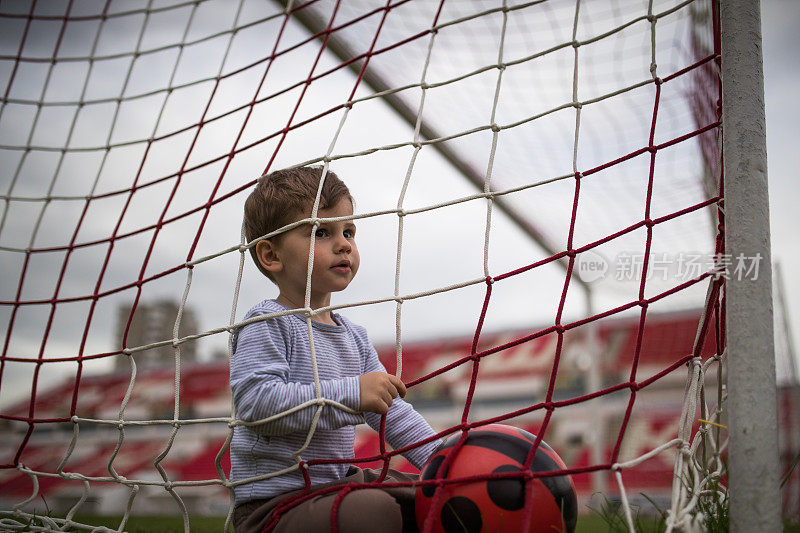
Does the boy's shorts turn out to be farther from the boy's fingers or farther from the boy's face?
Answer: the boy's face

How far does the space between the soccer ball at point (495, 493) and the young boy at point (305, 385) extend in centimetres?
9

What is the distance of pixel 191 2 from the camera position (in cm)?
220

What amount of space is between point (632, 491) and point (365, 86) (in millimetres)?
7592

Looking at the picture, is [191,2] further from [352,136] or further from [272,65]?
[352,136]

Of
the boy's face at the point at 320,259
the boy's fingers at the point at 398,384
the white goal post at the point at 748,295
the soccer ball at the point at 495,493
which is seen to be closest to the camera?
→ the white goal post at the point at 748,295

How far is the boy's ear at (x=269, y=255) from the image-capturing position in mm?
1356

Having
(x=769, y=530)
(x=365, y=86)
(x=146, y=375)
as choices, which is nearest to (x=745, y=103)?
(x=769, y=530)

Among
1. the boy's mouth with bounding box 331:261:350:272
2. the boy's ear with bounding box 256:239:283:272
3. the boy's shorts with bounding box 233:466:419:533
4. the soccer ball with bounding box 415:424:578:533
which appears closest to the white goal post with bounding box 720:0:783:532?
the soccer ball with bounding box 415:424:578:533

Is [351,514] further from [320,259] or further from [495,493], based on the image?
[320,259]

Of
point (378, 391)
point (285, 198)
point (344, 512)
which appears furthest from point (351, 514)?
point (285, 198)

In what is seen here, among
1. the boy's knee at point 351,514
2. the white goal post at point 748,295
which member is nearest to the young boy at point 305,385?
the boy's knee at point 351,514

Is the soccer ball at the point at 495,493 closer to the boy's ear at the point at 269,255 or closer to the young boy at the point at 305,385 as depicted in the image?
the young boy at the point at 305,385

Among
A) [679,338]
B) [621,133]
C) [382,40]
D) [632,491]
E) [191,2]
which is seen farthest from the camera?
[679,338]

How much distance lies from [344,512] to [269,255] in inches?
21.5
